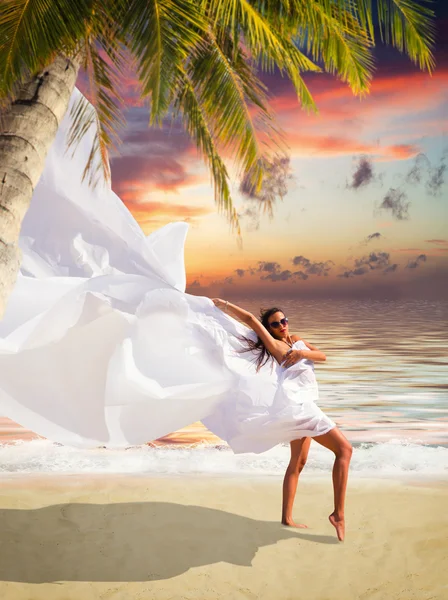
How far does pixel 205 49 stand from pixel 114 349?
109 inches

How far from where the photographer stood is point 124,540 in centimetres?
528

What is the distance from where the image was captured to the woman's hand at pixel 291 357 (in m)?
4.76

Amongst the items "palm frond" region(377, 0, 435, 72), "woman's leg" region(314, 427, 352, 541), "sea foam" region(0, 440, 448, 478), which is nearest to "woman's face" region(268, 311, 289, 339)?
"woman's leg" region(314, 427, 352, 541)

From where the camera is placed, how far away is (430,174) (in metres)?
28.2

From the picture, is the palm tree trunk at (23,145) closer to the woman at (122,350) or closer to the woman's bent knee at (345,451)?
the woman at (122,350)

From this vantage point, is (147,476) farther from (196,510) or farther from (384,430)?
(384,430)

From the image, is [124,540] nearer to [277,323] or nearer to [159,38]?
[277,323]

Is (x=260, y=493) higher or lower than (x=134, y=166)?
lower

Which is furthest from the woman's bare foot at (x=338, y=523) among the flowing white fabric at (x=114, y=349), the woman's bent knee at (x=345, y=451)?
the flowing white fabric at (x=114, y=349)

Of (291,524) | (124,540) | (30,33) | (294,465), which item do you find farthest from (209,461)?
(30,33)

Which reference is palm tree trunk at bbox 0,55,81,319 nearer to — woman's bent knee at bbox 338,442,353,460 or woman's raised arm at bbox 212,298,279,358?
woman's raised arm at bbox 212,298,279,358

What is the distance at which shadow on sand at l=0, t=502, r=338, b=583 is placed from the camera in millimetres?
4723

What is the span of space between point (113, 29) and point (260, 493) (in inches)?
179

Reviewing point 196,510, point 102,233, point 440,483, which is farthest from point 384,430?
point 102,233
